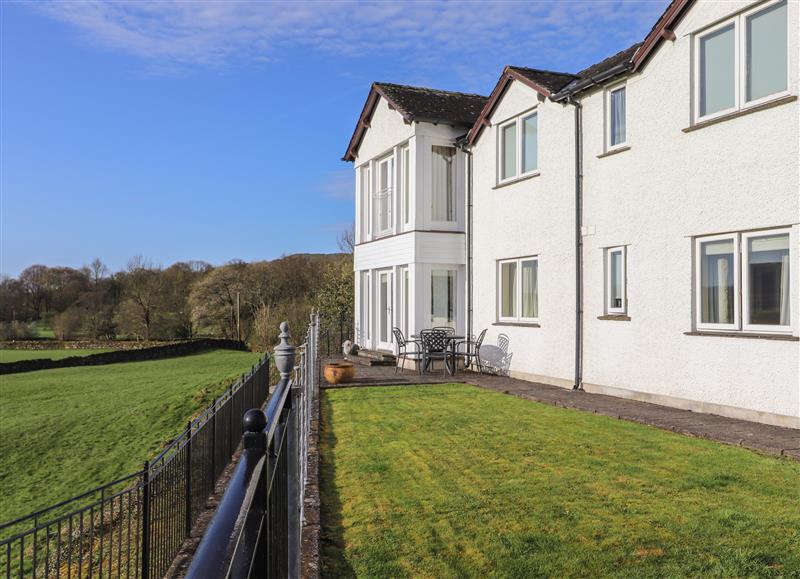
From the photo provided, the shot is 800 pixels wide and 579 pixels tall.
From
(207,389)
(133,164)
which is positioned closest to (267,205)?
(133,164)

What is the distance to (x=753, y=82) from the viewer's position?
908 centimetres

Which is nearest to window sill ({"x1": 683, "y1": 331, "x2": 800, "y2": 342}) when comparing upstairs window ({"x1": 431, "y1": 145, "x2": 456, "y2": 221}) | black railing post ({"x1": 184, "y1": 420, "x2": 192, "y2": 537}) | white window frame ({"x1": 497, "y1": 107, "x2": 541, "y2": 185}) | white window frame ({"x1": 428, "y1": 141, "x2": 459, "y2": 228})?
white window frame ({"x1": 497, "y1": 107, "x2": 541, "y2": 185})

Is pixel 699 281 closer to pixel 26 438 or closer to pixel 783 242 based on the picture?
pixel 783 242

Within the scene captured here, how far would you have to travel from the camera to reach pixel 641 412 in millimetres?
9594

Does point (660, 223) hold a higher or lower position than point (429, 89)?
lower

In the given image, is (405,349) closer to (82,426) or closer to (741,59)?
(82,426)

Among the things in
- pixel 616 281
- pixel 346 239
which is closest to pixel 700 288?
pixel 616 281

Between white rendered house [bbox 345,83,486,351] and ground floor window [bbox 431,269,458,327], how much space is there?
3 cm

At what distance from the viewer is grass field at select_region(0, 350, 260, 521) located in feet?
42.6

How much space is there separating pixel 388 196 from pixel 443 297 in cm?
409

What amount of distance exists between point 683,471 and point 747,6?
6.74 m

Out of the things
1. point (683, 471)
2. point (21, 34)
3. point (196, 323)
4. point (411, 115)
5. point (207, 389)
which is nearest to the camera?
point (683, 471)

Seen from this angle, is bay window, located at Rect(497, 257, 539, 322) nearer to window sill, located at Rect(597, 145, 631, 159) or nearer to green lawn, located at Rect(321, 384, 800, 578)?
window sill, located at Rect(597, 145, 631, 159)

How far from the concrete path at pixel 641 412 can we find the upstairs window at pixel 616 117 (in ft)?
15.2
